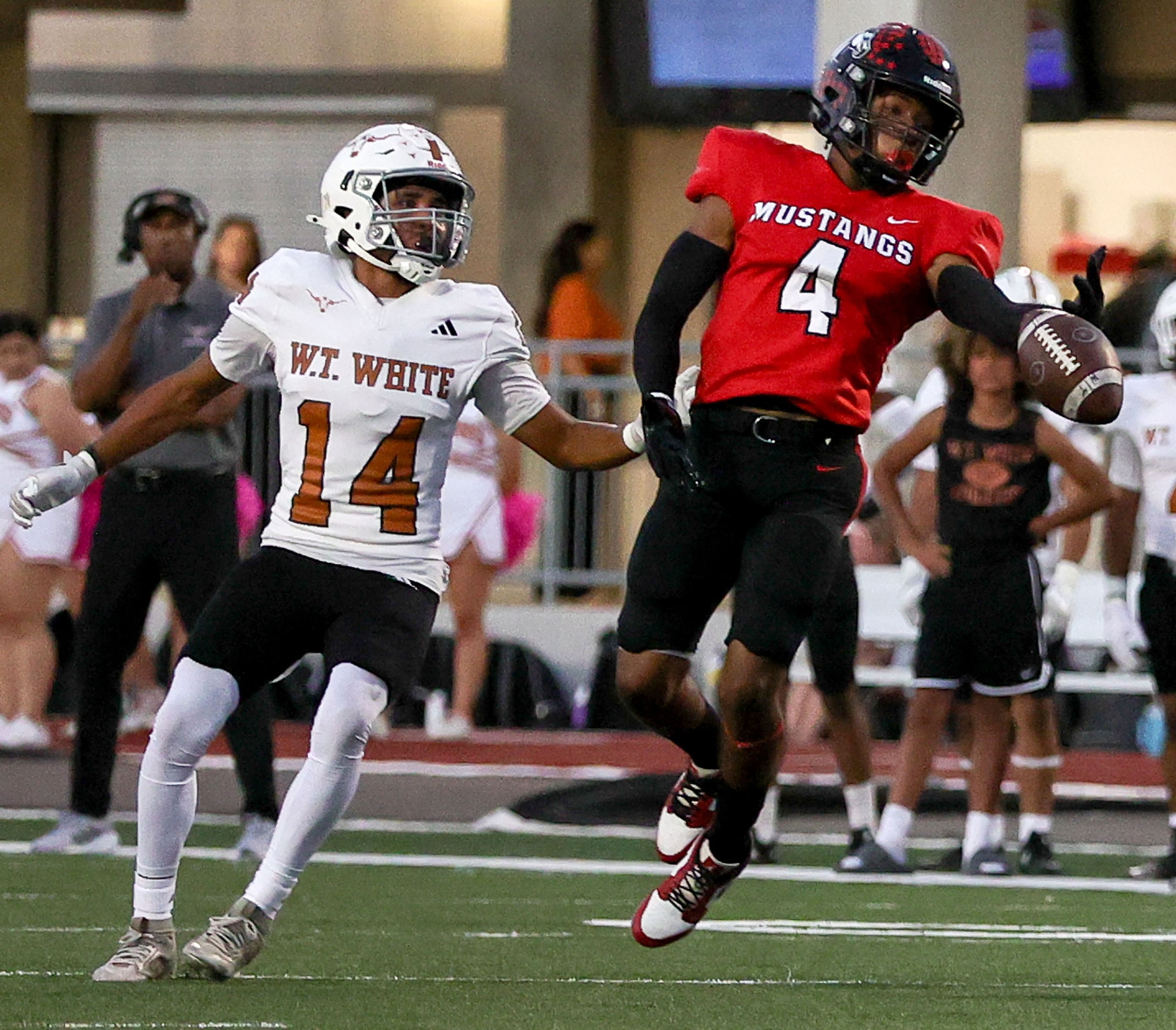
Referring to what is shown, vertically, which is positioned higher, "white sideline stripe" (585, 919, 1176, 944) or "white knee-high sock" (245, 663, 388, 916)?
"white knee-high sock" (245, 663, 388, 916)

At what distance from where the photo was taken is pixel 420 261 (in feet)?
20.8

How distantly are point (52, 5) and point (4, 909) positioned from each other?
11.5m

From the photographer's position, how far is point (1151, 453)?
30.7ft

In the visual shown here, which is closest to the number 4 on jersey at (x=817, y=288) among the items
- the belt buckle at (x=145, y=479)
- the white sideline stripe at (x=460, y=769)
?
the belt buckle at (x=145, y=479)

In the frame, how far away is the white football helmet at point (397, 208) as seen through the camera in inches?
249

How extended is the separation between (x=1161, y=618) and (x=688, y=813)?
2538 millimetres

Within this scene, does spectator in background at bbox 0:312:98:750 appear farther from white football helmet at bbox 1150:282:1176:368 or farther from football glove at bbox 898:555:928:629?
white football helmet at bbox 1150:282:1176:368

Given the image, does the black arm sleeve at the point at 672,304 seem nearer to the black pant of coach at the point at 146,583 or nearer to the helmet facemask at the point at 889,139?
the helmet facemask at the point at 889,139

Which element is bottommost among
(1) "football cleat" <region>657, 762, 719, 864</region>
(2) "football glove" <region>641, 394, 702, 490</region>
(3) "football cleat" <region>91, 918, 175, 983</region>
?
(3) "football cleat" <region>91, 918, 175, 983</region>

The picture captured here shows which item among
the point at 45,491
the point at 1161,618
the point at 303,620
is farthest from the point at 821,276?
the point at 1161,618

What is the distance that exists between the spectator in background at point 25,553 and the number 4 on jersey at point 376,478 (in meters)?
6.10

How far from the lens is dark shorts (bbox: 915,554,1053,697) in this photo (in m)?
9.38

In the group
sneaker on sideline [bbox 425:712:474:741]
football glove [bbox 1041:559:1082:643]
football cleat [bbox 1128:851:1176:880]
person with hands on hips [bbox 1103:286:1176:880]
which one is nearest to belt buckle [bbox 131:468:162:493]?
person with hands on hips [bbox 1103:286:1176:880]

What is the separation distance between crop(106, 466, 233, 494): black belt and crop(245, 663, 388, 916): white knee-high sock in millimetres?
2996
